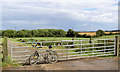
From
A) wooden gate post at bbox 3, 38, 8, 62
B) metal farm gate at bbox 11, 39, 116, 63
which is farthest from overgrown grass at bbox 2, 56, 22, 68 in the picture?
metal farm gate at bbox 11, 39, 116, 63

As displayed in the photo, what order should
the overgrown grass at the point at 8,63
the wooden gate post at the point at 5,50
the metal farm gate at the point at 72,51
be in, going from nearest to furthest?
the overgrown grass at the point at 8,63 < the wooden gate post at the point at 5,50 < the metal farm gate at the point at 72,51

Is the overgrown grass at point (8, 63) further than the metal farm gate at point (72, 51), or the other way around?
the metal farm gate at point (72, 51)

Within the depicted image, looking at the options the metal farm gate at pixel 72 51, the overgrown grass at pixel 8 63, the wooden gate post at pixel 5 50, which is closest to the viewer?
the overgrown grass at pixel 8 63

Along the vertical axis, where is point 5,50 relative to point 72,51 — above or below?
above

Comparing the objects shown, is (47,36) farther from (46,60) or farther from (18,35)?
(46,60)

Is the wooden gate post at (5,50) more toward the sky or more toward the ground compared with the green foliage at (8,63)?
more toward the sky

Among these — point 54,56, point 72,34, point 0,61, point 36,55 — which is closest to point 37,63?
point 36,55

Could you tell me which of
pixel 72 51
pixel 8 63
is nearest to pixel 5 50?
pixel 8 63

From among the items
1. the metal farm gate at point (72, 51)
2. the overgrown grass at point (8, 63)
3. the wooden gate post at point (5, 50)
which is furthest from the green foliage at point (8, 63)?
the metal farm gate at point (72, 51)

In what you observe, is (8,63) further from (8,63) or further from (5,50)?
(5,50)

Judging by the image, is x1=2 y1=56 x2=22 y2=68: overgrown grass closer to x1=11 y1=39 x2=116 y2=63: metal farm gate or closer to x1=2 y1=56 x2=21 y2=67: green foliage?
x1=2 y1=56 x2=21 y2=67: green foliage

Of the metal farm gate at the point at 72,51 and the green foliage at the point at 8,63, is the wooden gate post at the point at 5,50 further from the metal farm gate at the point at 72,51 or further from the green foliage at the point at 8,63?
the metal farm gate at the point at 72,51

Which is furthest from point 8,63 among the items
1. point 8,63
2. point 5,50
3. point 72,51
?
point 72,51

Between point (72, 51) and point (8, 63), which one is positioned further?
point (72, 51)
